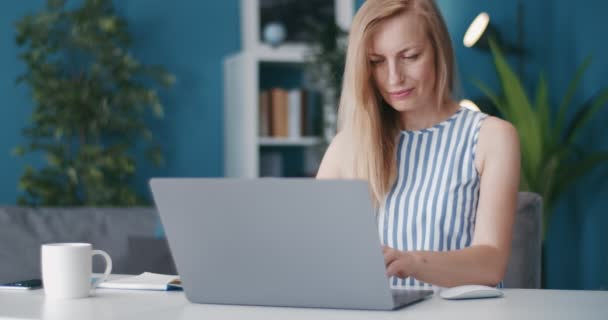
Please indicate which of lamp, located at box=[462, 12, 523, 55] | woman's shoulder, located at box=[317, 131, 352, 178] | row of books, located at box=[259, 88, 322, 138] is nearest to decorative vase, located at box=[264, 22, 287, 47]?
row of books, located at box=[259, 88, 322, 138]

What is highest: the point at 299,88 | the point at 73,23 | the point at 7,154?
the point at 73,23

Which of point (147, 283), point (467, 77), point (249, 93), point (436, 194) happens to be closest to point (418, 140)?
point (436, 194)

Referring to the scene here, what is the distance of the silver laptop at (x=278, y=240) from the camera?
1126 mm

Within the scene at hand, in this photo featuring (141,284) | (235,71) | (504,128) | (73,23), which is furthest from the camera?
(235,71)

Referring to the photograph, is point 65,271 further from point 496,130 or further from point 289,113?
point 289,113

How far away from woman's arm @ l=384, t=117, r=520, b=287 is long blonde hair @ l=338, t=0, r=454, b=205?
161 millimetres

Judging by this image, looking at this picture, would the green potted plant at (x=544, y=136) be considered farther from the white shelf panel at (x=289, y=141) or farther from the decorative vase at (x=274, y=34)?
the decorative vase at (x=274, y=34)

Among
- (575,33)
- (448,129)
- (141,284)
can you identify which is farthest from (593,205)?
(141,284)

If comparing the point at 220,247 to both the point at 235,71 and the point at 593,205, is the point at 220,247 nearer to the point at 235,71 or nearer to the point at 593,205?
the point at 235,71

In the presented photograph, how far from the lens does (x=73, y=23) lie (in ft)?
13.1

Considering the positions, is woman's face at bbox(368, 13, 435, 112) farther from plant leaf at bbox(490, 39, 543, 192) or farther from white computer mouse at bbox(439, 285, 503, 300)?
plant leaf at bbox(490, 39, 543, 192)

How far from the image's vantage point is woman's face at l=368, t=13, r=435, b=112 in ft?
5.86

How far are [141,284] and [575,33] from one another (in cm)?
337

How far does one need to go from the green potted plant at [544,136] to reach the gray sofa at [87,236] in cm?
184
